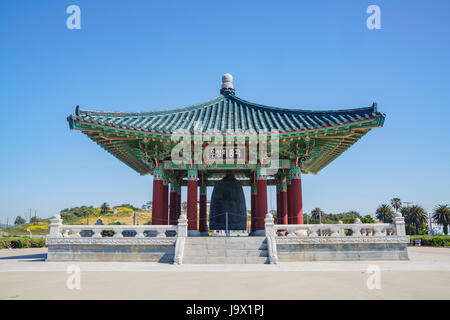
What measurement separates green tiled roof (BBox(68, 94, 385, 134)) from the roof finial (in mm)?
977

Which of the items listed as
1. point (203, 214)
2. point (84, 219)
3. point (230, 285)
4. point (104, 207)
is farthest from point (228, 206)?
point (104, 207)

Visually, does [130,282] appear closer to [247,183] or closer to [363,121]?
[363,121]

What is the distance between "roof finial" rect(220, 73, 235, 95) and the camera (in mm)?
23344

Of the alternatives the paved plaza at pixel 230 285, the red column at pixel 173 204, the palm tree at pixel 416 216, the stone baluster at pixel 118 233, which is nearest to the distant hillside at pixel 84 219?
the red column at pixel 173 204

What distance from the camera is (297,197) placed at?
1845 centimetres

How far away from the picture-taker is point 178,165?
18.6 meters

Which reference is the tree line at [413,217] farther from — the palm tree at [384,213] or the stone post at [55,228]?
the stone post at [55,228]

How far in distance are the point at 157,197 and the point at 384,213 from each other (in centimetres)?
7167

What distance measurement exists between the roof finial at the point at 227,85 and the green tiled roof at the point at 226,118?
0.98 metres

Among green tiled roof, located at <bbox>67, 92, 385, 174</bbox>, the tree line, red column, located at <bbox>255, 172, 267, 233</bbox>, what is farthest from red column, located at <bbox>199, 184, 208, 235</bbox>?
the tree line

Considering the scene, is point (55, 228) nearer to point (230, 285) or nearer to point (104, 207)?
point (230, 285)

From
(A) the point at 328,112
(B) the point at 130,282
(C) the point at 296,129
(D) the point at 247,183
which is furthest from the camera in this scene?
(D) the point at 247,183
